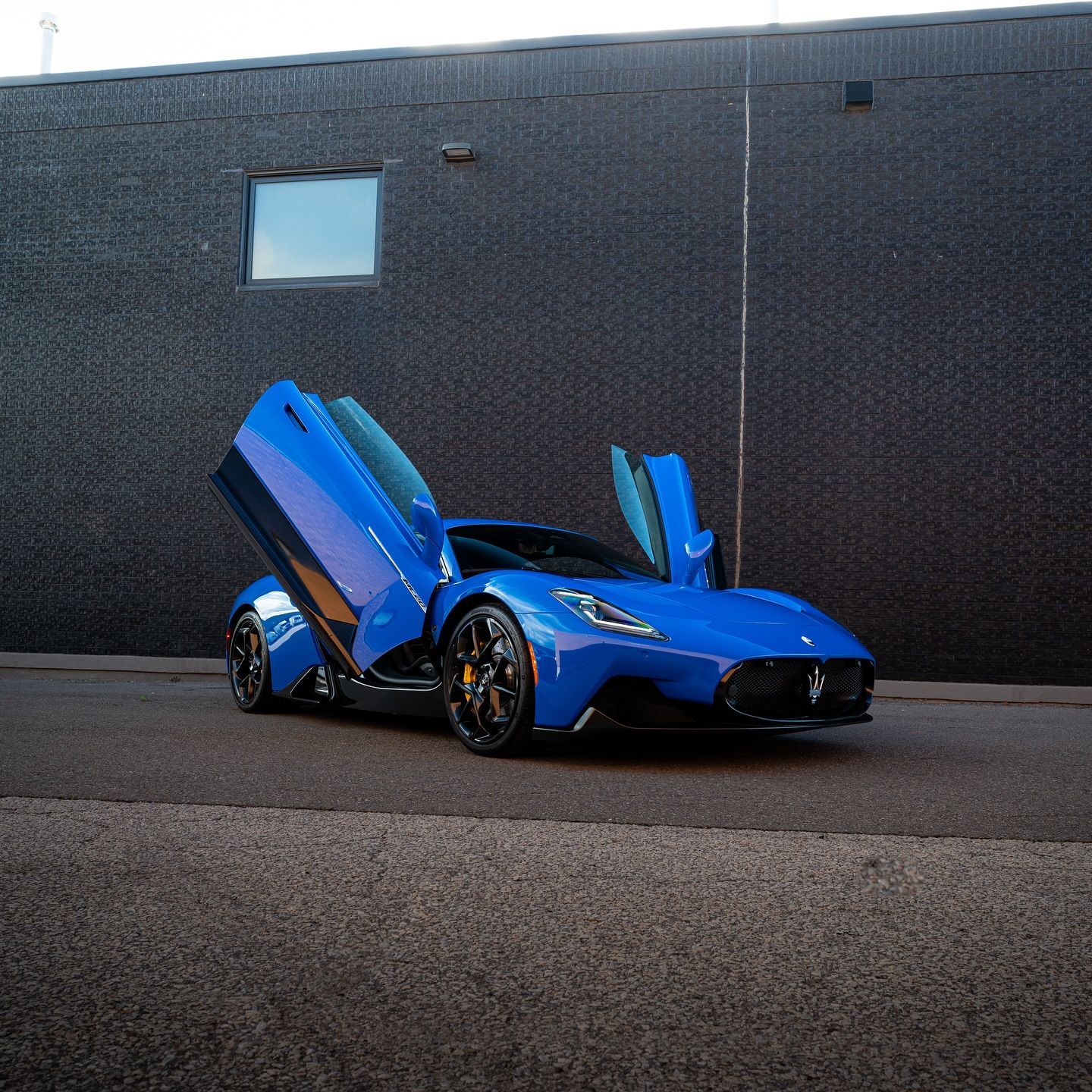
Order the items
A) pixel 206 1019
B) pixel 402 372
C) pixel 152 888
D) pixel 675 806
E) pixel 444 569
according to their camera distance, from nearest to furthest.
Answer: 1. pixel 206 1019
2. pixel 152 888
3. pixel 675 806
4. pixel 444 569
5. pixel 402 372

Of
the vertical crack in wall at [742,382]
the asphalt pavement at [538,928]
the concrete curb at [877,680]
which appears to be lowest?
the concrete curb at [877,680]

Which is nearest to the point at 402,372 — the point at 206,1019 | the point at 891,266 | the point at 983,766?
the point at 891,266

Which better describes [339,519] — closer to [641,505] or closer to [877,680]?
[641,505]

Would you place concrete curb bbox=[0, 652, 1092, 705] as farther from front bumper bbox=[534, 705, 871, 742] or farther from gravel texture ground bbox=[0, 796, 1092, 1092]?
gravel texture ground bbox=[0, 796, 1092, 1092]

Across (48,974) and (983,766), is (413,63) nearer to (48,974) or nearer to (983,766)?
(983,766)

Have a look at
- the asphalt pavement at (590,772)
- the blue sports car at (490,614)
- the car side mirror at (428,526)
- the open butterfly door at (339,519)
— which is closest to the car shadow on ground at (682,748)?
the asphalt pavement at (590,772)

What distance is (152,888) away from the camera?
2.39 m

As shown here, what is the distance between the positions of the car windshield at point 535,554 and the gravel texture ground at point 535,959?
2469mm

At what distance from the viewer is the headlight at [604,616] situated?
4.32 m

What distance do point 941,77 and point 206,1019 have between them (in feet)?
40.0

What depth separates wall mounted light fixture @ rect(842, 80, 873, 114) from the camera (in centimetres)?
1136

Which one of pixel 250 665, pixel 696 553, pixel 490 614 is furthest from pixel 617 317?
pixel 490 614

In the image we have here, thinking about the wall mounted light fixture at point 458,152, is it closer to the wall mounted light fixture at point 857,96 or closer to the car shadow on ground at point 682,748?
the wall mounted light fixture at point 857,96

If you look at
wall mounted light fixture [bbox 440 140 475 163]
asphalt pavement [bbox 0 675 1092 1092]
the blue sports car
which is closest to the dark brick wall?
wall mounted light fixture [bbox 440 140 475 163]
